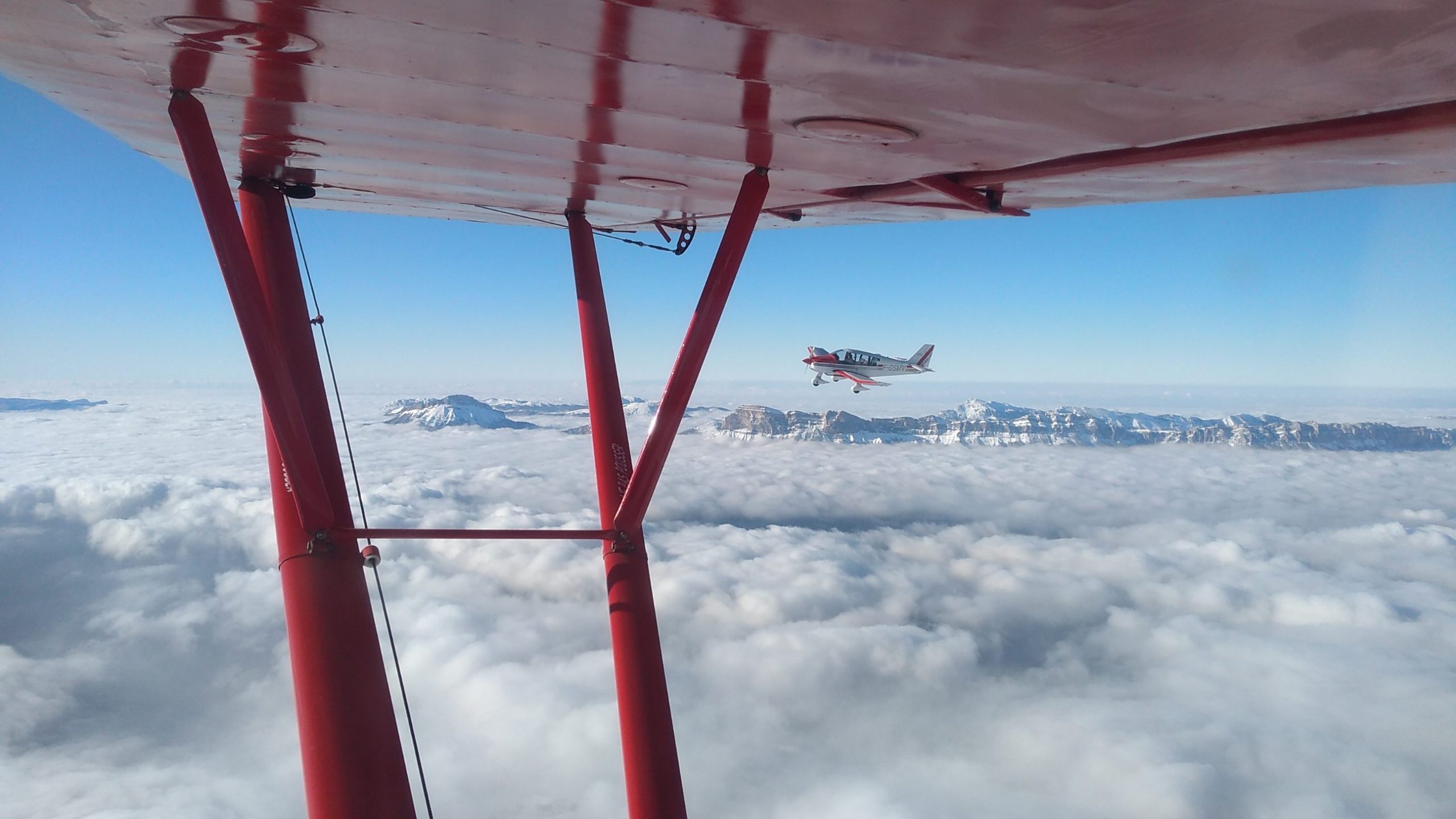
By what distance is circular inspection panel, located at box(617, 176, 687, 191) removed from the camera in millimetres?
6090

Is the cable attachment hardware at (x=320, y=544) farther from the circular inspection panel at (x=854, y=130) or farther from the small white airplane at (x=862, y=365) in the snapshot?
the small white airplane at (x=862, y=365)

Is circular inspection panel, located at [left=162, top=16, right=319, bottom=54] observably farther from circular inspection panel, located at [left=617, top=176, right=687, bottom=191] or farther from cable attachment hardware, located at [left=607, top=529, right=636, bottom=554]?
cable attachment hardware, located at [left=607, top=529, right=636, bottom=554]

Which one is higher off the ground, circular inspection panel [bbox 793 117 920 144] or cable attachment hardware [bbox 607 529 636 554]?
circular inspection panel [bbox 793 117 920 144]

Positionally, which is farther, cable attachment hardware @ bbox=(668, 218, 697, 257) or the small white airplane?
the small white airplane

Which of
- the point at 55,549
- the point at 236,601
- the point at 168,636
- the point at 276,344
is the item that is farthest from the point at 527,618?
the point at 276,344

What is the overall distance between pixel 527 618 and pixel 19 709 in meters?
A: 98.8

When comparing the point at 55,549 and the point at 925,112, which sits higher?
the point at 925,112

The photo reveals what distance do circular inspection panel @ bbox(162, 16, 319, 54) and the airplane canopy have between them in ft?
0.05

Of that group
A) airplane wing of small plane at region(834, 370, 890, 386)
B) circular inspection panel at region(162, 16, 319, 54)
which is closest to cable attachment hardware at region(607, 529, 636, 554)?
circular inspection panel at region(162, 16, 319, 54)

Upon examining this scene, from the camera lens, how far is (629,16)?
2488 mm

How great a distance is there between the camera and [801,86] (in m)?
3.22

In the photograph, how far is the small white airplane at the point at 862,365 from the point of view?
55.5 metres

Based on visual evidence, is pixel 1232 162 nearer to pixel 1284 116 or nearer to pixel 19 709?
pixel 1284 116

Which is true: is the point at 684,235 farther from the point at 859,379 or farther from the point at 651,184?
the point at 859,379
